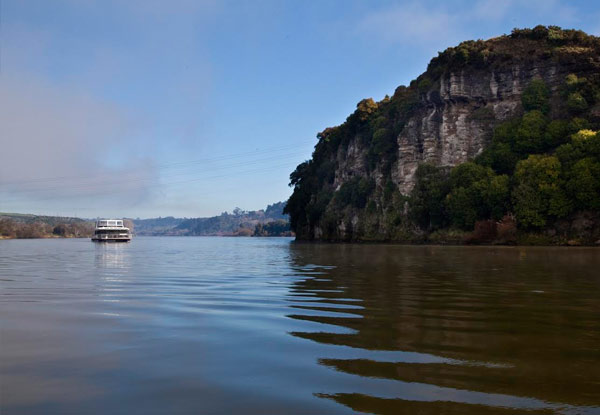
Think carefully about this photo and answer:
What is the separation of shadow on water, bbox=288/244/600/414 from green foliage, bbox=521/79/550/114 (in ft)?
A: 227

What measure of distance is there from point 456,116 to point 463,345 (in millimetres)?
80622

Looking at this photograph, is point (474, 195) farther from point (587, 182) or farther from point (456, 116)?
point (456, 116)

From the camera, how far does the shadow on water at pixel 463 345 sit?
4320mm

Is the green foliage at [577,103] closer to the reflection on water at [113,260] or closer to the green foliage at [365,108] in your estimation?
the green foliage at [365,108]

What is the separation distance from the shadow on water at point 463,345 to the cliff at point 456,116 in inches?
2188

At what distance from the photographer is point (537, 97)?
73.6 m

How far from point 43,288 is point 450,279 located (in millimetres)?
13901

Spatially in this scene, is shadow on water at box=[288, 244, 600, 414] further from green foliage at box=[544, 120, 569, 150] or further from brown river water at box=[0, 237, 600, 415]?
green foliage at box=[544, 120, 569, 150]

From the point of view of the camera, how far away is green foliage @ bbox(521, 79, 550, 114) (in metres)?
73.2

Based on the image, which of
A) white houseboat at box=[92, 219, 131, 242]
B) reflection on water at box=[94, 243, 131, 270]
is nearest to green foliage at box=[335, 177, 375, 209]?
white houseboat at box=[92, 219, 131, 242]

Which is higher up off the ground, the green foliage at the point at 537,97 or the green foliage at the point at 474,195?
the green foliage at the point at 537,97

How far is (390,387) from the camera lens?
15.4ft

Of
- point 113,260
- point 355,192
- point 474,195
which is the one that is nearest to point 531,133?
point 474,195

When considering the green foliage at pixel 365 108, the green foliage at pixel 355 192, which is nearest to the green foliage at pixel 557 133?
the green foliage at pixel 355 192
